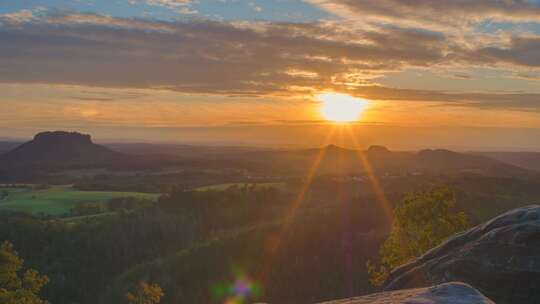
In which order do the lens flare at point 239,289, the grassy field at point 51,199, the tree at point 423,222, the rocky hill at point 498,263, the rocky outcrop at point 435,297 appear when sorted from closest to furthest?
the rocky outcrop at point 435,297
the rocky hill at point 498,263
the tree at point 423,222
the lens flare at point 239,289
the grassy field at point 51,199

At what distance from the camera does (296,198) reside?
170875mm

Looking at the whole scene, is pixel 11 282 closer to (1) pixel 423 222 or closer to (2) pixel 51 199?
(1) pixel 423 222

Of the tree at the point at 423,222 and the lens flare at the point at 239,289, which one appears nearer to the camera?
the tree at the point at 423,222

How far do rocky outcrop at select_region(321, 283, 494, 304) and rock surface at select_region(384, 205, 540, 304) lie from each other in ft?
→ 26.0

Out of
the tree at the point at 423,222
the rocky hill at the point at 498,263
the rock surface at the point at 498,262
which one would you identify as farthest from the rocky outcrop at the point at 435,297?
the tree at the point at 423,222

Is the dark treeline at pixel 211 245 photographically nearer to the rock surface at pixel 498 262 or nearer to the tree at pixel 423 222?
the tree at pixel 423 222

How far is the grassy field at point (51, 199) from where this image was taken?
140 meters

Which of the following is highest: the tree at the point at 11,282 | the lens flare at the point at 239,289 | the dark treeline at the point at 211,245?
the tree at the point at 11,282

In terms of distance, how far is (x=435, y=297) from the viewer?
9.34m

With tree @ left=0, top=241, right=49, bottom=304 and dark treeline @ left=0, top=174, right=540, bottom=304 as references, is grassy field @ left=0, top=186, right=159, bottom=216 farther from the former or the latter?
tree @ left=0, top=241, right=49, bottom=304

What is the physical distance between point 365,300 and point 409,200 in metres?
27.2

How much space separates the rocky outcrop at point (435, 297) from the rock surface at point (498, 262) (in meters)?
7.94

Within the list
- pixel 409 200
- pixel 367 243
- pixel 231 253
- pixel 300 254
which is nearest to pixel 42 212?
pixel 231 253

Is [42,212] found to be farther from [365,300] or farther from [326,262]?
[365,300]
